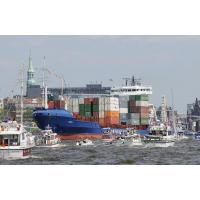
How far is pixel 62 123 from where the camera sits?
76.4 meters

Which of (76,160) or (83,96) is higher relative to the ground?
(83,96)

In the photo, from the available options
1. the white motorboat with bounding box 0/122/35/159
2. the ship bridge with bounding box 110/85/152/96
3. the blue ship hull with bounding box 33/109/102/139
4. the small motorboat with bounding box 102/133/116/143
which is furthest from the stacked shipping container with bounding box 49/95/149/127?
the white motorboat with bounding box 0/122/35/159

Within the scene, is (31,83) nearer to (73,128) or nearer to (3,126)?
(73,128)

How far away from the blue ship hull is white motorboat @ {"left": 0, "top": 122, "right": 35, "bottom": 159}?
38.3 m

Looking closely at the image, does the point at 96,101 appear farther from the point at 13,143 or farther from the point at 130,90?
the point at 13,143

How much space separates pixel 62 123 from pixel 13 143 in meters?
40.2

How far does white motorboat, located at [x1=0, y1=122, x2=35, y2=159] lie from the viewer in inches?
1388

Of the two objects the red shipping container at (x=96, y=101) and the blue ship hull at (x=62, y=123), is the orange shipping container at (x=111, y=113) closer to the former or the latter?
the red shipping container at (x=96, y=101)

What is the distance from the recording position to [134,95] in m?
92.4

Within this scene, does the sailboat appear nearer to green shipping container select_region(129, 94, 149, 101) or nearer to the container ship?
the container ship

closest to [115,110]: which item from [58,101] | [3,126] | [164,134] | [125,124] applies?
[125,124]

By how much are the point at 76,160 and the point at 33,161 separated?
354 centimetres

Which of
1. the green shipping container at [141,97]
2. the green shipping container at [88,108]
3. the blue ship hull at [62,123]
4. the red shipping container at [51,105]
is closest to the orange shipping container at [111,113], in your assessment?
the green shipping container at [88,108]

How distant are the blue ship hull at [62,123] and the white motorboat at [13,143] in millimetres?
38325
